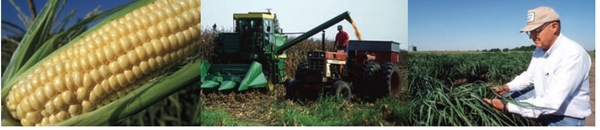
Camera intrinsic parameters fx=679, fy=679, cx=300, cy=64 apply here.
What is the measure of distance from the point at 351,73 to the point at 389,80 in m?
0.38

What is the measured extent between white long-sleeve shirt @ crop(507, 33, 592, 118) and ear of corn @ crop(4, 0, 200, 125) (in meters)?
3.15

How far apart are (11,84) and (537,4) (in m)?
4.70

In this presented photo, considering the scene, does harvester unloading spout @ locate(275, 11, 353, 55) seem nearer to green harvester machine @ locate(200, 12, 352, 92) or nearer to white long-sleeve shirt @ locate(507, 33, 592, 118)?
green harvester machine @ locate(200, 12, 352, 92)

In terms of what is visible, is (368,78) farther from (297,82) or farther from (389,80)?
(297,82)

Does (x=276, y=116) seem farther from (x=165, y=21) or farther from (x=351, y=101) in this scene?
(x=165, y=21)

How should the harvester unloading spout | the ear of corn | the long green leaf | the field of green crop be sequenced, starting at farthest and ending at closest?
the harvester unloading spout, the field of green crop, the long green leaf, the ear of corn

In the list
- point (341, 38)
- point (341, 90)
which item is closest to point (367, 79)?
point (341, 90)

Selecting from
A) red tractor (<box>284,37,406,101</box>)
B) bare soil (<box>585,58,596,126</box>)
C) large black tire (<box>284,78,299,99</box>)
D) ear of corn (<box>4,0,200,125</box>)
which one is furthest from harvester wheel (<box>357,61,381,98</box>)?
ear of corn (<box>4,0,200,125</box>)

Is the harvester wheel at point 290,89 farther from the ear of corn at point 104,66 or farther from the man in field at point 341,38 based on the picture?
the ear of corn at point 104,66

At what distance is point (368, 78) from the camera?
21.7 ft

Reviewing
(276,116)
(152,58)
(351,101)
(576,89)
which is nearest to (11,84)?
(152,58)

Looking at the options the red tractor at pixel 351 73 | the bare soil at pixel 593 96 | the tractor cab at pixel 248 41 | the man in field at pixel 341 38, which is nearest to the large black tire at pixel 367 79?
the red tractor at pixel 351 73

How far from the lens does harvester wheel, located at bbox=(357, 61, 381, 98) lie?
21.7 feet

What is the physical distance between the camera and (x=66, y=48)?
507 centimetres
